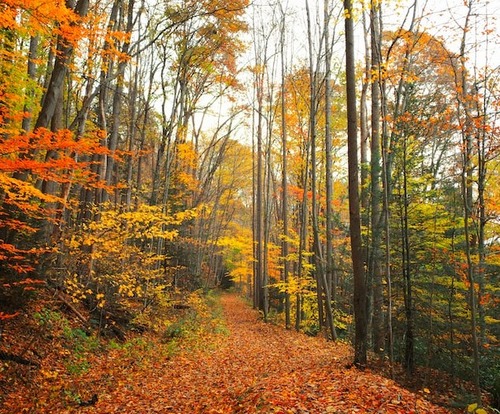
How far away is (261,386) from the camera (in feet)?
20.3

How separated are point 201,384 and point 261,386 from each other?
201 centimetres

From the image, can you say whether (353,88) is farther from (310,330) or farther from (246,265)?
(246,265)

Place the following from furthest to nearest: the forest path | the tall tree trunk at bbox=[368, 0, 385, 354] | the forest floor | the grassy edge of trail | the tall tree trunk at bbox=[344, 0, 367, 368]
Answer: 1. the tall tree trunk at bbox=[368, 0, 385, 354]
2. the tall tree trunk at bbox=[344, 0, 367, 368]
3. the grassy edge of trail
4. the forest floor
5. the forest path

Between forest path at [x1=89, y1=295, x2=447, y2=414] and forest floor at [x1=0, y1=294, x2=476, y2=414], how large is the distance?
16mm

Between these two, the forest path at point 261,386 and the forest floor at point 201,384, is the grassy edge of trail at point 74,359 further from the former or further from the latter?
the forest path at point 261,386

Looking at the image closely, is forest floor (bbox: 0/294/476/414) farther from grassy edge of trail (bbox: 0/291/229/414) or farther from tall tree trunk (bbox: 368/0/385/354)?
tall tree trunk (bbox: 368/0/385/354)

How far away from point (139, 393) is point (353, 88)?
761cm

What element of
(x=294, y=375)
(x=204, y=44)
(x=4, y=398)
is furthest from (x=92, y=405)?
(x=204, y=44)

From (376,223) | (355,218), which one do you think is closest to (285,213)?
(376,223)

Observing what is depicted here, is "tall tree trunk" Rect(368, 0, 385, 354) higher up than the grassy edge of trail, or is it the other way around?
"tall tree trunk" Rect(368, 0, 385, 354)

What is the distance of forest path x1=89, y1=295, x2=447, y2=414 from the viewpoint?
16.5 ft

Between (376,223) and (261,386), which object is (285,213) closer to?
(376,223)

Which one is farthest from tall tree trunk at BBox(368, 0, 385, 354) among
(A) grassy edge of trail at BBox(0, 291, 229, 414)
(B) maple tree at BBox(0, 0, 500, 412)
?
(A) grassy edge of trail at BBox(0, 291, 229, 414)

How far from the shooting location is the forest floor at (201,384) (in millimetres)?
5195
